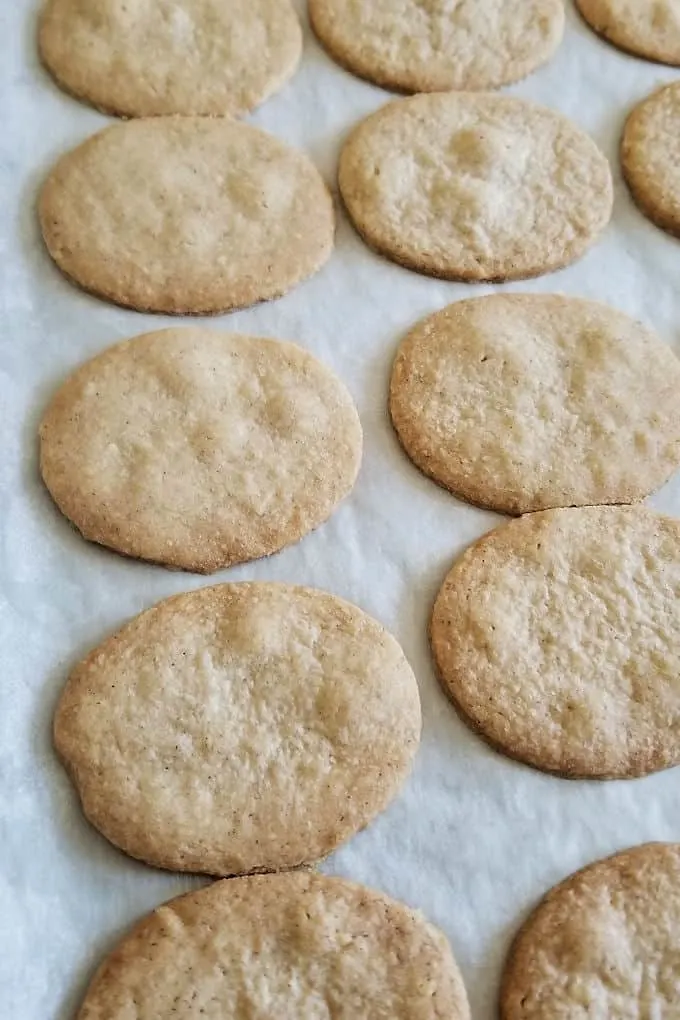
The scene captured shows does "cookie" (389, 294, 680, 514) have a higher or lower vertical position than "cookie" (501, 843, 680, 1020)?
higher

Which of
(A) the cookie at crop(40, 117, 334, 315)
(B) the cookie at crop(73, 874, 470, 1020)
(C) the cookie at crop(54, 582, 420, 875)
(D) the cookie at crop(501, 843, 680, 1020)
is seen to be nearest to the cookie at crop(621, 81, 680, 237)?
(A) the cookie at crop(40, 117, 334, 315)

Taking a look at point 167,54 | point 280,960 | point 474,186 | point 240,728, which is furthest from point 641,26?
point 280,960

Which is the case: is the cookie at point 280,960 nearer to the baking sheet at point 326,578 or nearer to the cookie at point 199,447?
the baking sheet at point 326,578

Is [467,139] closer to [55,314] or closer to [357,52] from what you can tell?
[357,52]

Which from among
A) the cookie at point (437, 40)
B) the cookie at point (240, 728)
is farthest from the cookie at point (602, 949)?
the cookie at point (437, 40)

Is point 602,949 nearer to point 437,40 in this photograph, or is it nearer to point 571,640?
point 571,640

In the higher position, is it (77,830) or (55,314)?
(55,314)

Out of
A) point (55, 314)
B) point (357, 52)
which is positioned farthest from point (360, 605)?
point (357, 52)

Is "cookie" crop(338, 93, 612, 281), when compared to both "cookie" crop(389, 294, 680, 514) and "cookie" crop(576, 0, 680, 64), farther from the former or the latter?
"cookie" crop(576, 0, 680, 64)
